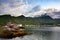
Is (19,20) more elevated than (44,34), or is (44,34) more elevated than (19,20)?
(19,20)

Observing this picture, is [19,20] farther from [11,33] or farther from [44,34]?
[44,34]

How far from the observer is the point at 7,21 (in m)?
2.81

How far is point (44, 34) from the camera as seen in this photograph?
9.11ft

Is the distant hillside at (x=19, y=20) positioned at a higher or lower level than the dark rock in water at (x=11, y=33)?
higher

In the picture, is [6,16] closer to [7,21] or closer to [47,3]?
[7,21]

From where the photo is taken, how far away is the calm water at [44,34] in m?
2.76

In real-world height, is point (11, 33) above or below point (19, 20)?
below

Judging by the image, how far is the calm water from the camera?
276 centimetres

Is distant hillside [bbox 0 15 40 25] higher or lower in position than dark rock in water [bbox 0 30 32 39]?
Result: higher

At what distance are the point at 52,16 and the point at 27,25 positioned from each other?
14.9 inches

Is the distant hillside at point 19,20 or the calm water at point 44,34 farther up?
the distant hillside at point 19,20

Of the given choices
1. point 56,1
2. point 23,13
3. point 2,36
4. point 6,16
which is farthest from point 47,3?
point 2,36

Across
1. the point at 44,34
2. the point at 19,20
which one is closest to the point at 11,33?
the point at 19,20

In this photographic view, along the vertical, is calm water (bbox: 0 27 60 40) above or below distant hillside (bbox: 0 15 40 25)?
below
